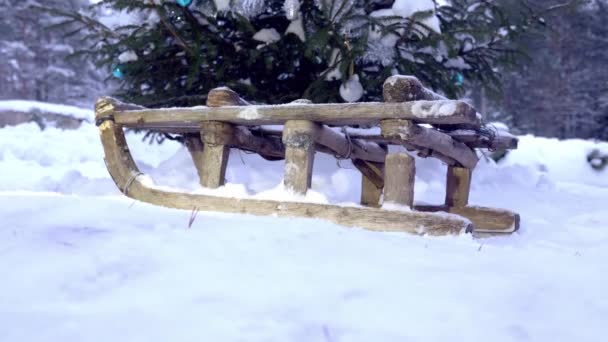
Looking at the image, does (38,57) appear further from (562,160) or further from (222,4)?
(222,4)

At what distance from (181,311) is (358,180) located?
4.29 m

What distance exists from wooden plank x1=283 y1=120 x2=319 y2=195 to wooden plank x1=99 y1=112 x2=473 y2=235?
28 cm

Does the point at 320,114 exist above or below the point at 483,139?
above

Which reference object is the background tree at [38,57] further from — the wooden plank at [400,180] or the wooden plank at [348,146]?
the wooden plank at [400,180]

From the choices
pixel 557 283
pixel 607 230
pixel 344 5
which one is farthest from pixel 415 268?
pixel 344 5

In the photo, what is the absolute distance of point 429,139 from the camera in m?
3.66

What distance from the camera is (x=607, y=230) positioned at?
4.35 m

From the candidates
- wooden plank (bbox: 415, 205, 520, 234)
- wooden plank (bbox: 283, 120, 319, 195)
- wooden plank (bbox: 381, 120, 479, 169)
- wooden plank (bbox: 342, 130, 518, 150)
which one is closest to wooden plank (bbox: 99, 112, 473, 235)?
wooden plank (bbox: 283, 120, 319, 195)

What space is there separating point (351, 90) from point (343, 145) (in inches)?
52.2

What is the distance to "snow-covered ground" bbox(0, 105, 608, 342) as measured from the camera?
1580mm

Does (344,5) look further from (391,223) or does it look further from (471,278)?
(471,278)

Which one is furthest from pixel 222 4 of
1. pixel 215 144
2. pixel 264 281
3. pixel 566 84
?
pixel 566 84

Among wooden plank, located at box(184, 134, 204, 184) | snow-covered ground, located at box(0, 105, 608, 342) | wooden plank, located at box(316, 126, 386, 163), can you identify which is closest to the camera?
snow-covered ground, located at box(0, 105, 608, 342)

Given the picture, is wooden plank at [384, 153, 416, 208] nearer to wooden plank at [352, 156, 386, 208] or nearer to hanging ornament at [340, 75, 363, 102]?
wooden plank at [352, 156, 386, 208]
